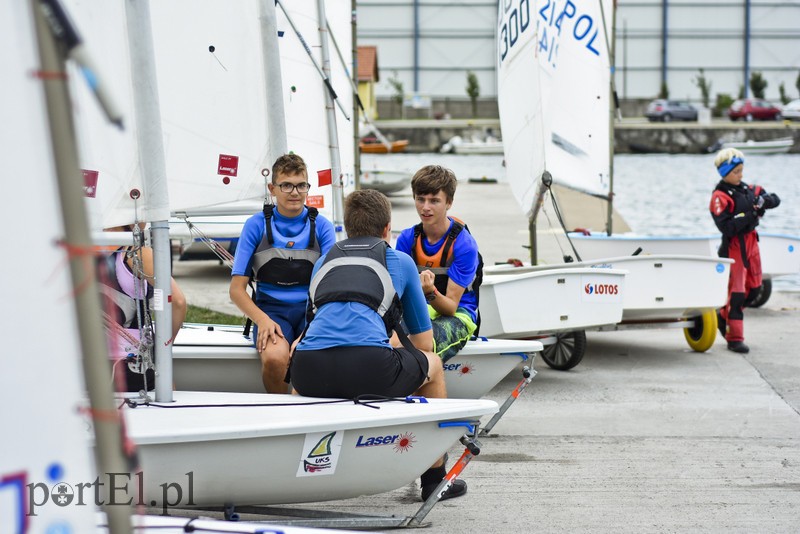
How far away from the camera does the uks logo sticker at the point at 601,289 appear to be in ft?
20.7

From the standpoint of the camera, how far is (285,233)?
15.2 feet

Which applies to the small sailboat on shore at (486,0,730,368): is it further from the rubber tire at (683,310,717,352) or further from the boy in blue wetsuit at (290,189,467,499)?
the boy in blue wetsuit at (290,189,467,499)

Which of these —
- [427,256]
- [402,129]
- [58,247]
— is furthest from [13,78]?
A: [402,129]

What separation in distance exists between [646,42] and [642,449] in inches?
2161

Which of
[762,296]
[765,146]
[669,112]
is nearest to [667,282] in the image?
[762,296]

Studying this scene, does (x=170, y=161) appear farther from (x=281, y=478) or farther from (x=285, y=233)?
(x=281, y=478)

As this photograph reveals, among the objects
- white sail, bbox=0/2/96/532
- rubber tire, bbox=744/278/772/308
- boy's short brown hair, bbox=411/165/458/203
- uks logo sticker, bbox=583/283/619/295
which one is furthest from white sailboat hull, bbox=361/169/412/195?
white sail, bbox=0/2/96/532

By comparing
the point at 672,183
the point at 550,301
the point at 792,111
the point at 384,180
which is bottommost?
the point at 672,183

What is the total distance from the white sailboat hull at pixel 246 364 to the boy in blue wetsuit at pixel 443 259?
143mm

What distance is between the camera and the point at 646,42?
56.8 meters

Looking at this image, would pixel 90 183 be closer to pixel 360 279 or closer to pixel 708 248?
pixel 360 279

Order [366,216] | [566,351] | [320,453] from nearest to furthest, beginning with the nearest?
[320,453], [366,216], [566,351]

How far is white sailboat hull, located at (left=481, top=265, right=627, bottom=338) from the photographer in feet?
20.2

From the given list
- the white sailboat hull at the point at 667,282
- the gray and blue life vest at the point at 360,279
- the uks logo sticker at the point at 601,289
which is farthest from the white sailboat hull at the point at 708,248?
the gray and blue life vest at the point at 360,279
